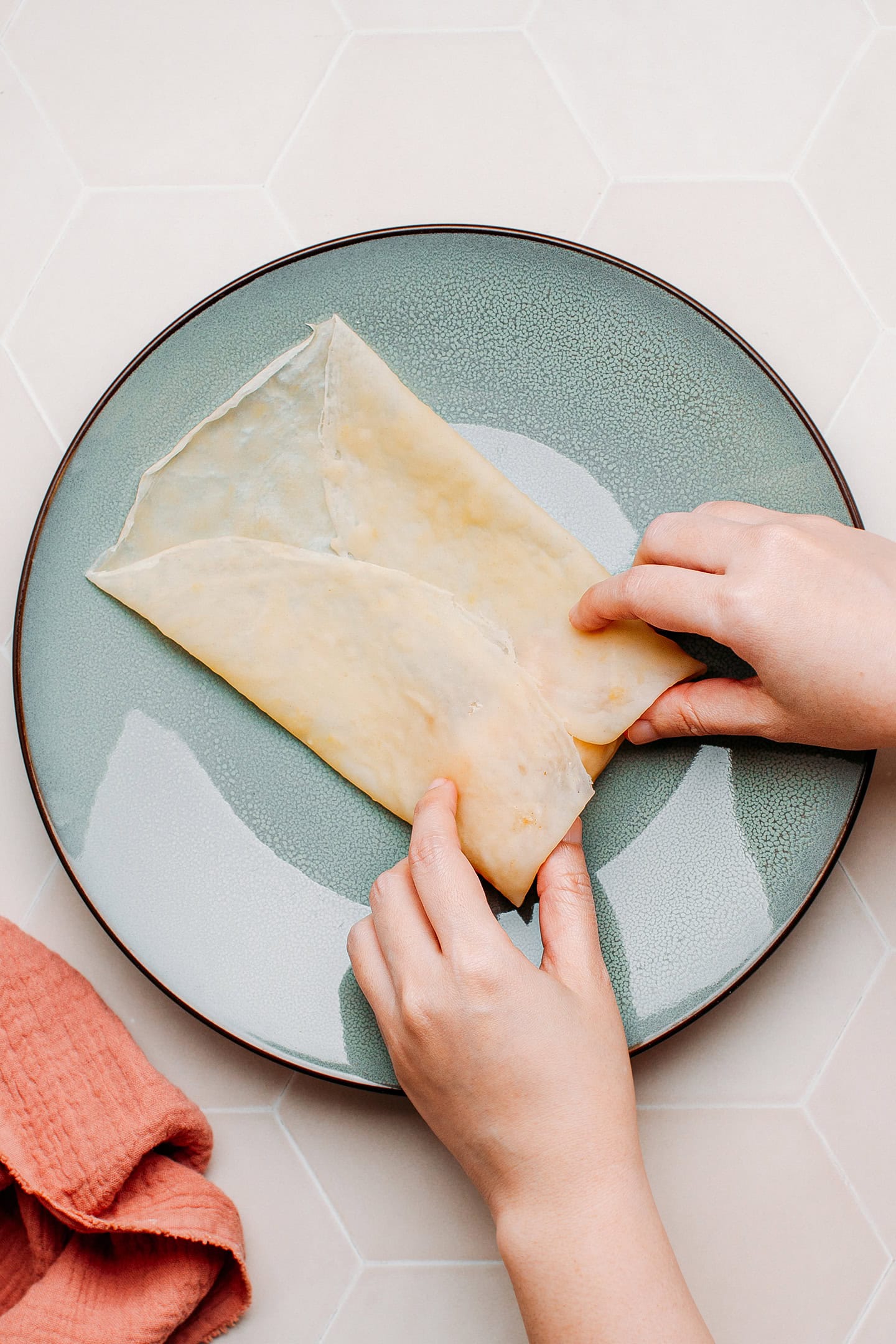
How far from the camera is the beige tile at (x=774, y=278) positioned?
821mm

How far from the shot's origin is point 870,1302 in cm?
78

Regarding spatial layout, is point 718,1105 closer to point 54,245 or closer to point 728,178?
point 728,178

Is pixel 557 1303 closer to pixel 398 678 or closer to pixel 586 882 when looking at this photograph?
pixel 586 882

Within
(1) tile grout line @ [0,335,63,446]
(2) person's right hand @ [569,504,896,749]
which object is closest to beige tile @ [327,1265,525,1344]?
(2) person's right hand @ [569,504,896,749]

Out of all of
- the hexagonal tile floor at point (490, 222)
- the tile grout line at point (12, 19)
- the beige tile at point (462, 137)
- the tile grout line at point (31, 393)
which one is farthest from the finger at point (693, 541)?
the tile grout line at point (12, 19)

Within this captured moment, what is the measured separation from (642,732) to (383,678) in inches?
8.1

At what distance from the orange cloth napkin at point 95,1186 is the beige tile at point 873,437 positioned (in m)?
0.80

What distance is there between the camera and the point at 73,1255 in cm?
76

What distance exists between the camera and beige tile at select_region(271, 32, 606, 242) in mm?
826

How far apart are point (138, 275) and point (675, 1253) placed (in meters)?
1.01

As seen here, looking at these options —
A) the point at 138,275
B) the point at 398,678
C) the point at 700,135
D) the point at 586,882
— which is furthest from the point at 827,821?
the point at 138,275

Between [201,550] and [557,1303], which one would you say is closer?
[557,1303]

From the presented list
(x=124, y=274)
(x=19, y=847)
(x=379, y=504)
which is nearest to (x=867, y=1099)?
(x=379, y=504)

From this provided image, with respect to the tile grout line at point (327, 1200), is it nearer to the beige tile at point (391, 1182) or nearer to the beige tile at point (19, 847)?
the beige tile at point (391, 1182)
